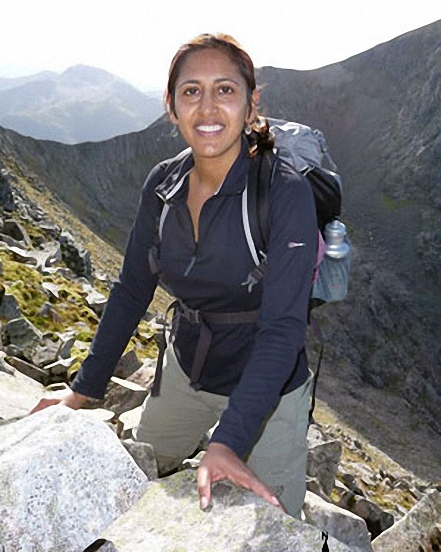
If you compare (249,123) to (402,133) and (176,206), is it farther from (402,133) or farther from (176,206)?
(402,133)

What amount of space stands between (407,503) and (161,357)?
18454mm

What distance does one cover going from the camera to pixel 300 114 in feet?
407

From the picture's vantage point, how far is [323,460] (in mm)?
12047

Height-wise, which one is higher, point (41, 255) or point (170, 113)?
point (170, 113)

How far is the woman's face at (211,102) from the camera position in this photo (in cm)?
479

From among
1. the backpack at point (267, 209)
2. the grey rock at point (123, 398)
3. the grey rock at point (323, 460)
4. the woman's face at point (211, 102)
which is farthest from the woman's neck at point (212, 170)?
the grey rock at point (323, 460)

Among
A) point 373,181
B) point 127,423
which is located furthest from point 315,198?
point 373,181

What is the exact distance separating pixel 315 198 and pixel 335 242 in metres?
0.48

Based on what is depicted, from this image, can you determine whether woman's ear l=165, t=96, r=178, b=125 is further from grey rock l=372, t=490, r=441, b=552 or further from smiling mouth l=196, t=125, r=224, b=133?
grey rock l=372, t=490, r=441, b=552

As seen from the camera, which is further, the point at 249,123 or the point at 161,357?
the point at 161,357

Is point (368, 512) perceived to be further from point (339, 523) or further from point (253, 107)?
point (253, 107)

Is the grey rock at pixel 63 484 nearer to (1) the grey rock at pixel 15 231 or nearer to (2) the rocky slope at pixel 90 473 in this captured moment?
(2) the rocky slope at pixel 90 473

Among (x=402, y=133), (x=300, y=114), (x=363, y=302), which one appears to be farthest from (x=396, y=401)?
(x=300, y=114)

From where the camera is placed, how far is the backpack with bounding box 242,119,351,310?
4.80m
